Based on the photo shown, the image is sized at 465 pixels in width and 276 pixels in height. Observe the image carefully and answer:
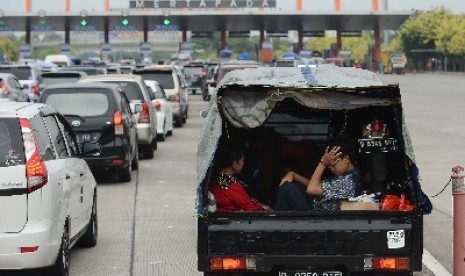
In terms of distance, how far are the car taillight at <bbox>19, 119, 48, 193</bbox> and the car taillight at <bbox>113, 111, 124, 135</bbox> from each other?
8829 millimetres

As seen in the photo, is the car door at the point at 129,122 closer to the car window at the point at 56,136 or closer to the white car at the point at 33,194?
the car window at the point at 56,136

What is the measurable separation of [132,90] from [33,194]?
14.5m

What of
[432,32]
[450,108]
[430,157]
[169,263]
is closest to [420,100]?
[450,108]

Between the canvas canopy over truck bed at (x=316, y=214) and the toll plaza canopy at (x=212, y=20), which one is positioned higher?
the toll plaza canopy at (x=212, y=20)

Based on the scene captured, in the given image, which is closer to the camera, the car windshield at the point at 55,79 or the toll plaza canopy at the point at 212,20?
the car windshield at the point at 55,79

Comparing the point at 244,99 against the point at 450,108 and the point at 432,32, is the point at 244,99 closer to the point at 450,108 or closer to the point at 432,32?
the point at 450,108


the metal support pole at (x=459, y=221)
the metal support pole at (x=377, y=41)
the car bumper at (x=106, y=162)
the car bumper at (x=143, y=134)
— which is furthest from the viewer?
the metal support pole at (x=377, y=41)

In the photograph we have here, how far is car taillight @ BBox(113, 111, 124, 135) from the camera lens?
18.3 m

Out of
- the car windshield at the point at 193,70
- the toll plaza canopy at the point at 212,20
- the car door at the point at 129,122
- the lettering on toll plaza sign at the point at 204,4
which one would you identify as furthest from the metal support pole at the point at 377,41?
the car door at the point at 129,122

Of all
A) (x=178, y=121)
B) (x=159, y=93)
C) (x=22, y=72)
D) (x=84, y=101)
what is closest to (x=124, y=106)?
(x=84, y=101)

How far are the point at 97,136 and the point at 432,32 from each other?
121354 mm

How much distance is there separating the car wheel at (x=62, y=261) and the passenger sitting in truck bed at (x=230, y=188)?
1435mm

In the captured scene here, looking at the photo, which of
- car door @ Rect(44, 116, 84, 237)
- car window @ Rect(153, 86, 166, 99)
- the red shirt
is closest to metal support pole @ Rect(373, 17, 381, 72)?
car window @ Rect(153, 86, 166, 99)

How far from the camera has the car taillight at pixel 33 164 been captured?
9141 millimetres
